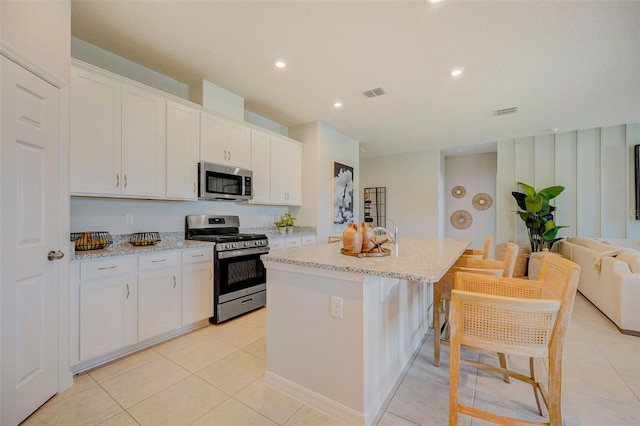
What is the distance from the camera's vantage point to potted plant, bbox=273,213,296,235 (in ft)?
14.4

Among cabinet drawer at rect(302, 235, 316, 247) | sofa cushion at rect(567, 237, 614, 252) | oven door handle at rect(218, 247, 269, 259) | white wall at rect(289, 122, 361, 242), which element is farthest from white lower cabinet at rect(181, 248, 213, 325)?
sofa cushion at rect(567, 237, 614, 252)

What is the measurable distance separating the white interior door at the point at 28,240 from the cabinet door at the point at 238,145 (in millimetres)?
1755

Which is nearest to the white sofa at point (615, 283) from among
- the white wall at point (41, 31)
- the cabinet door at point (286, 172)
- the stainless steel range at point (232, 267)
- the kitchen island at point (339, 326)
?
the kitchen island at point (339, 326)

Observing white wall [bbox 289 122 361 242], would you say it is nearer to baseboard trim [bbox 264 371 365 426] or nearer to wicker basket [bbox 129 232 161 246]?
wicker basket [bbox 129 232 161 246]

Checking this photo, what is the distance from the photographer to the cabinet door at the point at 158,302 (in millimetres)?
2402

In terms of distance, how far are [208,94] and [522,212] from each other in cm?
579

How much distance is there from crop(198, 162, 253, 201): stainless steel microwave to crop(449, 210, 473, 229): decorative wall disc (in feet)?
18.7

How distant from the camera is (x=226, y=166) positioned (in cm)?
342

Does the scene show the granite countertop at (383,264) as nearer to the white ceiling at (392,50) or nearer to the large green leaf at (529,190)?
the white ceiling at (392,50)

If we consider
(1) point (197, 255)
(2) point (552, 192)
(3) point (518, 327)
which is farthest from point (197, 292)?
(2) point (552, 192)

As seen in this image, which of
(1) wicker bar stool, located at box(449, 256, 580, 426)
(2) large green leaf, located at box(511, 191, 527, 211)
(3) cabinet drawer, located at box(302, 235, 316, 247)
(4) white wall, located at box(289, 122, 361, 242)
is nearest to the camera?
(1) wicker bar stool, located at box(449, 256, 580, 426)

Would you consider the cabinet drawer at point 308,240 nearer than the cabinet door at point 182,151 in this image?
No

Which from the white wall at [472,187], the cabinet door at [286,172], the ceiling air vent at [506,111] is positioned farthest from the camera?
the white wall at [472,187]

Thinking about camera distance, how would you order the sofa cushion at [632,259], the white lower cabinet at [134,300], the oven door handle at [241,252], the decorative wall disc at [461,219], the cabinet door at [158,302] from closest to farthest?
the white lower cabinet at [134,300]
the cabinet door at [158,302]
the sofa cushion at [632,259]
the oven door handle at [241,252]
the decorative wall disc at [461,219]
